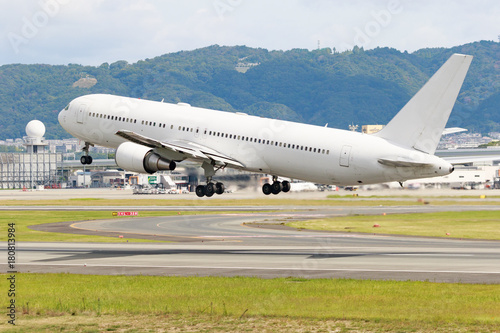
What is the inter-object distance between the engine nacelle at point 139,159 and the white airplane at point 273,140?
0.08m

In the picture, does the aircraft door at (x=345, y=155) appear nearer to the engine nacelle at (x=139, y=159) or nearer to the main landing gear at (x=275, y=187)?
the main landing gear at (x=275, y=187)

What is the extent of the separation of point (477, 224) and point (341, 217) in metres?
22.5

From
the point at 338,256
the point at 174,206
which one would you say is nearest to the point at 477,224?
the point at 338,256

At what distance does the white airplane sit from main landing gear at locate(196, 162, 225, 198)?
0.09 m

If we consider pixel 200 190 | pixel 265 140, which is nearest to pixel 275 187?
pixel 200 190

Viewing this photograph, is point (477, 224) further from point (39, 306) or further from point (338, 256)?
point (39, 306)

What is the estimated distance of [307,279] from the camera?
52.9 meters

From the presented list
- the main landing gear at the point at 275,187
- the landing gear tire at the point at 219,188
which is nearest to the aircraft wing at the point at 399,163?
the main landing gear at the point at 275,187

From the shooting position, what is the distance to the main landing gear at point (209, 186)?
205 ft

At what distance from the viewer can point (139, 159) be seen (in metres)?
60.9

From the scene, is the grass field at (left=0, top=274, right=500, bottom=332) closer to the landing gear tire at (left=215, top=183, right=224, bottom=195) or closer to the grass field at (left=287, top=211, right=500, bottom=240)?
the landing gear tire at (left=215, top=183, right=224, bottom=195)

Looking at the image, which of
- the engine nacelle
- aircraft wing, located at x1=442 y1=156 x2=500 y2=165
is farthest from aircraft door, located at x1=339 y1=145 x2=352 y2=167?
the engine nacelle

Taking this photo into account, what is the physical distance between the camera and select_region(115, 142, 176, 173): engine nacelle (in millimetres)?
60938

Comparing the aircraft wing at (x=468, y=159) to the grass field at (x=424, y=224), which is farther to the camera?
the grass field at (x=424, y=224)
